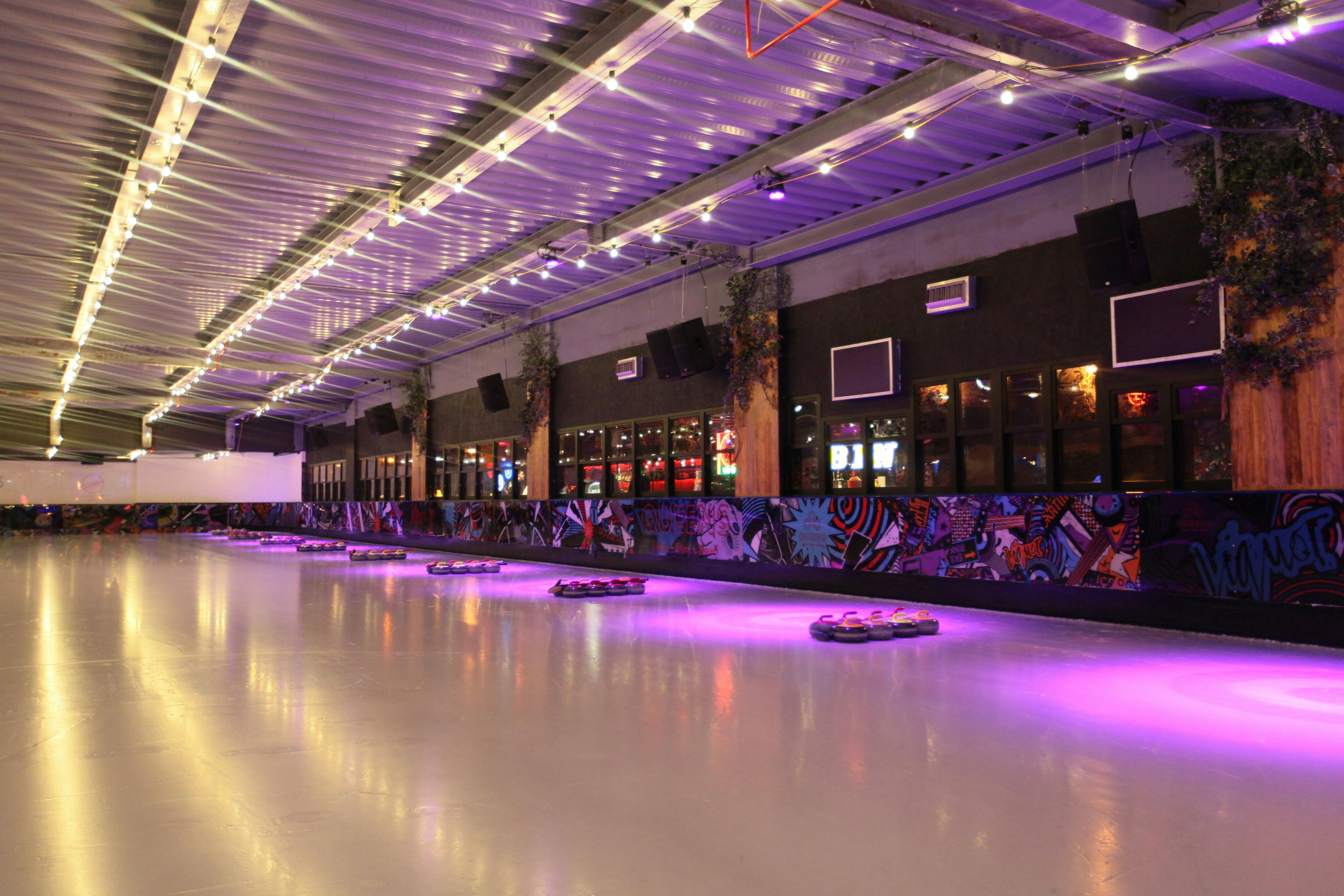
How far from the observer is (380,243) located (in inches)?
508

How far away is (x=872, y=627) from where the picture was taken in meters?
7.10

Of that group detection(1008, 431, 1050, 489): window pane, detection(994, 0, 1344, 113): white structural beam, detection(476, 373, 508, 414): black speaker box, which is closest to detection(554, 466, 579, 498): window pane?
detection(476, 373, 508, 414): black speaker box

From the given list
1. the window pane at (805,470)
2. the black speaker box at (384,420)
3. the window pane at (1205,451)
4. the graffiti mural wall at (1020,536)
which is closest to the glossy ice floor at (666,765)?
the graffiti mural wall at (1020,536)

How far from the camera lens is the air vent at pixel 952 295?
33.1ft

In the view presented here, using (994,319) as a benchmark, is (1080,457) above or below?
below

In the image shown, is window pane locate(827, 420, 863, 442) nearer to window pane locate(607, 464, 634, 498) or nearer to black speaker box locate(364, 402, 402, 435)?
A: window pane locate(607, 464, 634, 498)

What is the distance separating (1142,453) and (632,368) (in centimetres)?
841

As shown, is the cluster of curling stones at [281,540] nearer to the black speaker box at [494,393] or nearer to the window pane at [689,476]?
the black speaker box at [494,393]

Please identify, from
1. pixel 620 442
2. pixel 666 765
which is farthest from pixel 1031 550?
pixel 620 442

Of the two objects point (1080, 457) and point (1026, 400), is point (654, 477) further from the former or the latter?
point (1080, 457)

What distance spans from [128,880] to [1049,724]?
147 inches

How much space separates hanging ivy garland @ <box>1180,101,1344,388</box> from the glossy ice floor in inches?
93.7

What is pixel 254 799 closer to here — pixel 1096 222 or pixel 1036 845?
pixel 1036 845

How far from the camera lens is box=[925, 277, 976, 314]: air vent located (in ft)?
33.1
